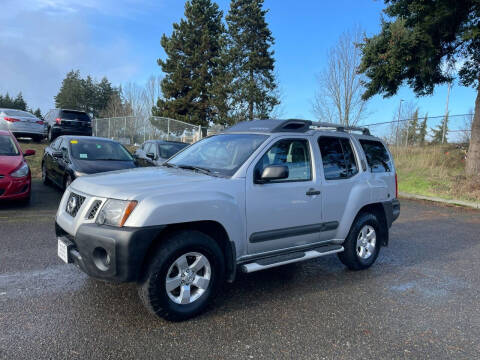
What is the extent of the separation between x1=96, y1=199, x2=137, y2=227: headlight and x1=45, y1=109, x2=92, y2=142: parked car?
1538 centimetres

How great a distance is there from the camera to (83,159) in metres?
8.56

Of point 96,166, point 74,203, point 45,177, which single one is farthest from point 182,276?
point 45,177

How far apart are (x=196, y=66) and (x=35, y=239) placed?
32.7 m

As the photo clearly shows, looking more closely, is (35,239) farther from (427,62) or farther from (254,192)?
(427,62)

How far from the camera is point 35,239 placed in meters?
5.69

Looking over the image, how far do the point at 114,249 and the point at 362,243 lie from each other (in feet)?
11.3

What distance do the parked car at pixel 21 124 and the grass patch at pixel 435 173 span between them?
49.9 feet

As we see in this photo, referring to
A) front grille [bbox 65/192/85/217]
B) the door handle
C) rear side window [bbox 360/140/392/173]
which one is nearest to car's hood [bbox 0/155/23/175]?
front grille [bbox 65/192/85/217]

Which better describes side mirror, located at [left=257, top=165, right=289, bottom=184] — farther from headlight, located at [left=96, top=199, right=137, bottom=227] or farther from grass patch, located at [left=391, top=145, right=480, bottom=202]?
grass patch, located at [left=391, top=145, right=480, bottom=202]

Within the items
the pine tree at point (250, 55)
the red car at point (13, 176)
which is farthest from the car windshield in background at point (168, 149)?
the pine tree at point (250, 55)

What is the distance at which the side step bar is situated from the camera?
3.72 metres

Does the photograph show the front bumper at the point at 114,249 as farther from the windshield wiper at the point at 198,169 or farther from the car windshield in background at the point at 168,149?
the car windshield in background at the point at 168,149

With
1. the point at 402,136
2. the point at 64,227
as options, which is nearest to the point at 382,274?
the point at 64,227

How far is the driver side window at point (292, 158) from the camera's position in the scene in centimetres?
415
